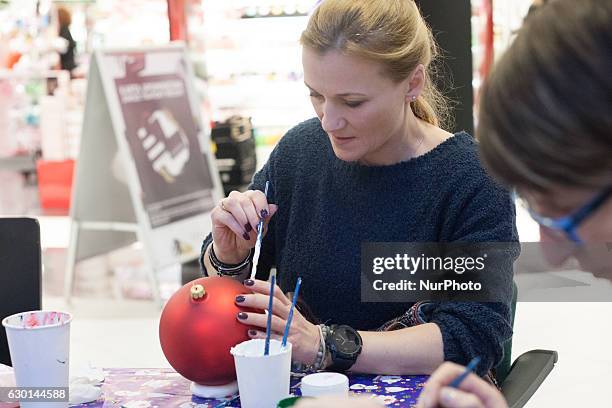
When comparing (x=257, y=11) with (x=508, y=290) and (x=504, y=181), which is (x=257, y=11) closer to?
(x=508, y=290)

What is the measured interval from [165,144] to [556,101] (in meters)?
4.09

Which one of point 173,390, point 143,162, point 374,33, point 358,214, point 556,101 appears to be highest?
point 374,33

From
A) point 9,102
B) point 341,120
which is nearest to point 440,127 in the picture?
point 341,120

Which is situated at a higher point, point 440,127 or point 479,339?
point 440,127

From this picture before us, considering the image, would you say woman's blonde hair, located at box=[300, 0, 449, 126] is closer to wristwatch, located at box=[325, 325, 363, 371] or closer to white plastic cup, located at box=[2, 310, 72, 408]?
wristwatch, located at box=[325, 325, 363, 371]

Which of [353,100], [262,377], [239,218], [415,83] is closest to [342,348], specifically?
[262,377]

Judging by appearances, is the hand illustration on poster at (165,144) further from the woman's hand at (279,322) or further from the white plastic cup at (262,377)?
the white plastic cup at (262,377)

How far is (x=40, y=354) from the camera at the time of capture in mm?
1536

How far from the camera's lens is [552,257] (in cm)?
104

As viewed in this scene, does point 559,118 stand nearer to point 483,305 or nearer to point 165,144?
point 483,305

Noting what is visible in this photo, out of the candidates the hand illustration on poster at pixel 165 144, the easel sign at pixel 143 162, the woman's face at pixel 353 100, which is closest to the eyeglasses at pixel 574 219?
the woman's face at pixel 353 100

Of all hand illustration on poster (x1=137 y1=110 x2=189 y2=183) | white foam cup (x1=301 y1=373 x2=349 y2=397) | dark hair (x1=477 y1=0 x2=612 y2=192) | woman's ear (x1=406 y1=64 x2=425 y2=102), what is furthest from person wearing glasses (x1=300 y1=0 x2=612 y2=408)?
hand illustration on poster (x1=137 y1=110 x2=189 y2=183)

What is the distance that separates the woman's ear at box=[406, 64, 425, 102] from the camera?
2039 millimetres

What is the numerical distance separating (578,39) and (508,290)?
1.13 metres
